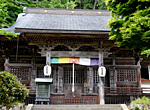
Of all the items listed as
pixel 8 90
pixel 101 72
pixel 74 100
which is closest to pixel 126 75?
pixel 101 72

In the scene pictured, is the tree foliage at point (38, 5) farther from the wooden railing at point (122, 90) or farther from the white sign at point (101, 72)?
the white sign at point (101, 72)

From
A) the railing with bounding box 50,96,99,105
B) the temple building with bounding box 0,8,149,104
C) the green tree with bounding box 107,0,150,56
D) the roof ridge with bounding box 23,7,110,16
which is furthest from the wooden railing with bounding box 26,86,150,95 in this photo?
the roof ridge with bounding box 23,7,110,16

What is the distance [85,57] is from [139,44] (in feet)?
15.7

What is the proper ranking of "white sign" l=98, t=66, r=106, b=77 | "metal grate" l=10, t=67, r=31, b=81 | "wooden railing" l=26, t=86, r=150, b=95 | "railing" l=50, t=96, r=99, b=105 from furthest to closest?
"metal grate" l=10, t=67, r=31, b=81
"wooden railing" l=26, t=86, r=150, b=95
"white sign" l=98, t=66, r=106, b=77
"railing" l=50, t=96, r=99, b=105

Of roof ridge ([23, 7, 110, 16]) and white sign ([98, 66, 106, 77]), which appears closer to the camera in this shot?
white sign ([98, 66, 106, 77])

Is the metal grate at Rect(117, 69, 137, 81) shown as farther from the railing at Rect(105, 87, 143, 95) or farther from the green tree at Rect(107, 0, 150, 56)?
the green tree at Rect(107, 0, 150, 56)

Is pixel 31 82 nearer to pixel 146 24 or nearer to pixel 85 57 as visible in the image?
pixel 85 57

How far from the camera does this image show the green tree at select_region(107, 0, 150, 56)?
23.0 feet

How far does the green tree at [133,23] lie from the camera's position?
23.0 feet

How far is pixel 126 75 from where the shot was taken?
14.4m

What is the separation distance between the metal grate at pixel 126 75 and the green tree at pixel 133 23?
20.9 feet

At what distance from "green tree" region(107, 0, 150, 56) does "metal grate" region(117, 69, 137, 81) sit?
20.9 feet

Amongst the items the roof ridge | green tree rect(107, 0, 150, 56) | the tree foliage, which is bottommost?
green tree rect(107, 0, 150, 56)

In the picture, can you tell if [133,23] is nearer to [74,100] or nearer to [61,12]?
[74,100]
